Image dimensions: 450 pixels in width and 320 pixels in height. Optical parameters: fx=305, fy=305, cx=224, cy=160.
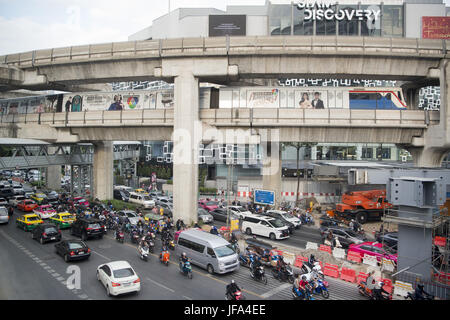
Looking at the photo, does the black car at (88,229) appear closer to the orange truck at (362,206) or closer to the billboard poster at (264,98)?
the billboard poster at (264,98)

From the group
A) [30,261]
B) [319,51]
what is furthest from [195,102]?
[30,261]

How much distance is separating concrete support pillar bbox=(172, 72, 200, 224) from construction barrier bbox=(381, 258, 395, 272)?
1591cm

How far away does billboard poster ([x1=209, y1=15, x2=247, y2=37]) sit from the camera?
6367 cm

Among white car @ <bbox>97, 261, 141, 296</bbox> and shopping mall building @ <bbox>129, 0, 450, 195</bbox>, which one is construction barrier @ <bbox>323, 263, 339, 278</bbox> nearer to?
white car @ <bbox>97, 261, 141, 296</bbox>

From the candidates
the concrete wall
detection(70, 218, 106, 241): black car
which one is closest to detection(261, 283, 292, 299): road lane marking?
detection(70, 218, 106, 241): black car

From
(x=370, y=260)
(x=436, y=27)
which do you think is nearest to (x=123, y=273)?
(x=370, y=260)

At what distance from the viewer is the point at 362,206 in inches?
1205

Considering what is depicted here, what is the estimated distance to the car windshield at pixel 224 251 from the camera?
17312 millimetres

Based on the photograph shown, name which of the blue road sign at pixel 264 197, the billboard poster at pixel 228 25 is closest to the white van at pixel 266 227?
the blue road sign at pixel 264 197

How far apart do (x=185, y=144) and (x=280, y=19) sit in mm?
47654

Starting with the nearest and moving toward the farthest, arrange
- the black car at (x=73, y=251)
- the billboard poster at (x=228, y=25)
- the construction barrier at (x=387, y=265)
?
1. the construction barrier at (x=387, y=265)
2. the black car at (x=73, y=251)
3. the billboard poster at (x=228, y=25)

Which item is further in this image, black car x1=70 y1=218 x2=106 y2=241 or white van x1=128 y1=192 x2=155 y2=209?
white van x1=128 y1=192 x2=155 y2=209
